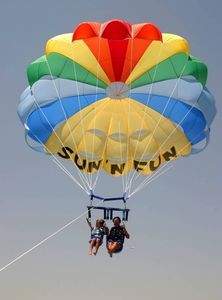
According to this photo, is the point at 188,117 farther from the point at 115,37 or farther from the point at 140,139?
the point at 115,37

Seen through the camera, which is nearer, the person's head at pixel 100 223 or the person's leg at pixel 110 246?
the person's leg at pixel 110 246

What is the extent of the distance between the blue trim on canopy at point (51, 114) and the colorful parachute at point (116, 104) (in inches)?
1.0

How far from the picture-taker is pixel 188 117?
13938 millimetres

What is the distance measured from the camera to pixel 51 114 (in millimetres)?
14141

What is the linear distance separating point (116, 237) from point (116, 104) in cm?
391

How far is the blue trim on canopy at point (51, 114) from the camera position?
1412 cm

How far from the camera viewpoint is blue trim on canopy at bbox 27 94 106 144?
46.3ft

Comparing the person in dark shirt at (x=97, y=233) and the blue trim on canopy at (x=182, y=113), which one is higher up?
the blue trim on canopy at (x=182, y=113)

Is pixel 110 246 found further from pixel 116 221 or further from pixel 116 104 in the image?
pixel 116 104

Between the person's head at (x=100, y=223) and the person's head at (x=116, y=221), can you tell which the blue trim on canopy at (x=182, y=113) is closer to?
the person's head at (x=116, y=221)

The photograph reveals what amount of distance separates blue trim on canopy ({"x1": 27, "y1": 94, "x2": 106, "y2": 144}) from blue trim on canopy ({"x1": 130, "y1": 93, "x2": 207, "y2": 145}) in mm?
1308

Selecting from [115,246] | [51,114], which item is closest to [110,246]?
[115,246]

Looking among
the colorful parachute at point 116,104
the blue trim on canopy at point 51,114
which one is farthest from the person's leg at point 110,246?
the blue trim on canopy at point 51,114

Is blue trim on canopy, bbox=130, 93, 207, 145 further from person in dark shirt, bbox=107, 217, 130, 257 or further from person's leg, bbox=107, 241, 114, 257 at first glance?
person's leg, bbox=107, 241, 114, 257
